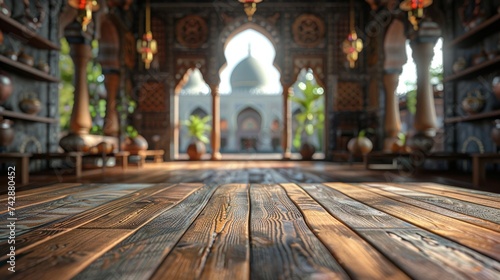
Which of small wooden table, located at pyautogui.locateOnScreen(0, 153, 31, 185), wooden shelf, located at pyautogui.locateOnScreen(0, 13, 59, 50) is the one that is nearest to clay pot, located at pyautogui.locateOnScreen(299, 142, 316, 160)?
wooden shelf, located at pyautogui.locateOnScreen(0, 13, 59, 50)

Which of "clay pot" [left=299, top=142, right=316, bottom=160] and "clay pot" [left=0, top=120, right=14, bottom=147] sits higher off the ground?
"clay pot" [left=0, top=120, right=14, bottom=147]

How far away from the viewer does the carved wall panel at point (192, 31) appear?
8.77 meters

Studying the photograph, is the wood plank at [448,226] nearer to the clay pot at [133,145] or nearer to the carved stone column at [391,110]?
the clay pot at [133,145]

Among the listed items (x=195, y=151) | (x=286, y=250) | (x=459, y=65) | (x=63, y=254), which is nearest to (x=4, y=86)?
(x=63, y=254)

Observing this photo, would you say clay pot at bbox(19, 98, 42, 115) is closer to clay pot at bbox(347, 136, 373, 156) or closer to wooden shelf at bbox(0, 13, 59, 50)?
wooden shelf at bbox(0, 13, 59, 50)

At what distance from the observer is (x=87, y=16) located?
443 centimetres

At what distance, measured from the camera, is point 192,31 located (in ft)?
28.8

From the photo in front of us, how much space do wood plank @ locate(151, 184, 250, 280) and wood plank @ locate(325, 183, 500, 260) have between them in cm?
58

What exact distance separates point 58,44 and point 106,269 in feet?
17.7

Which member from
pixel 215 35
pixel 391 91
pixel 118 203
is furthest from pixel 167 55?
pixel 118 203

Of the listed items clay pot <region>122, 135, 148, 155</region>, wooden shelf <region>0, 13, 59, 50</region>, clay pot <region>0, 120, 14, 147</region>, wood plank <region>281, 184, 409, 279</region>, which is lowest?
wood plank <region>281, 184, 409, 279</region>

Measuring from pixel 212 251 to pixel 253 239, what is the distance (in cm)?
16

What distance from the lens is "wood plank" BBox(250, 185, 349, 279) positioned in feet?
2.52

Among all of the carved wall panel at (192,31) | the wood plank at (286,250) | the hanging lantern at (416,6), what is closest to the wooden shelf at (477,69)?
Result: the hanging lantern at (416,6)
